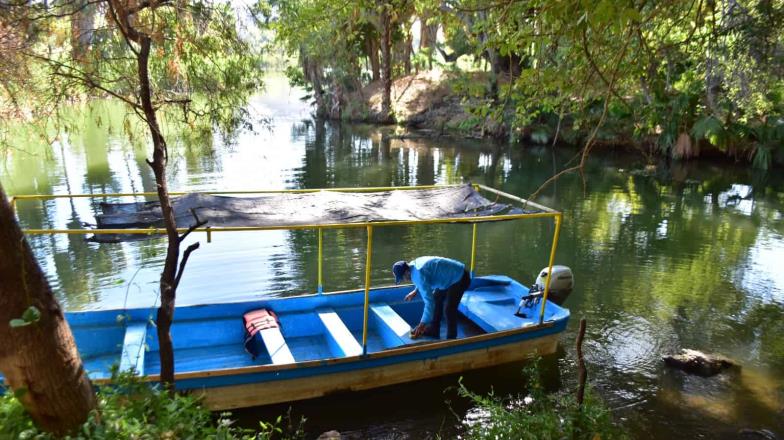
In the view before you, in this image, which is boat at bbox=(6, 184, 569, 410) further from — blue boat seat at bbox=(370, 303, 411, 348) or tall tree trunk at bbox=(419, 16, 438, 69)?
tall tree trunk at bbox=(419, 16, 438, 69)

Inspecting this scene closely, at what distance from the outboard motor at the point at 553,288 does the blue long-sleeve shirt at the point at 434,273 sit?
1.48 m

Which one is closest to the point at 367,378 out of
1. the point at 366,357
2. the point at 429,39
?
the point at 366,357

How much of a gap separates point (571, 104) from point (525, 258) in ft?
16.4

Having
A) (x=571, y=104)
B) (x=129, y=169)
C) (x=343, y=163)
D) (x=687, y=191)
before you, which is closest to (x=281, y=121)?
(x=343, y=163)

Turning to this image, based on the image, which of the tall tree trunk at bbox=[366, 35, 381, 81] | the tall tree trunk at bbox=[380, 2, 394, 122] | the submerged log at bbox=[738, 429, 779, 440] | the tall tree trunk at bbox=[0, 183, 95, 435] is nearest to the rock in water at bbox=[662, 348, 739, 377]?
the submerged log at bbox=[738, 429, 779, 440]

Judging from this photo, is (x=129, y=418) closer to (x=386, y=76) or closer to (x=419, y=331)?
(x=419, y=331)

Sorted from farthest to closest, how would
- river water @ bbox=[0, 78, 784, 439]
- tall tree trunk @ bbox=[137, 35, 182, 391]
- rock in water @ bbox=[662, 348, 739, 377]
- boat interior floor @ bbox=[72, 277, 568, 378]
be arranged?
1. rock in water @ bbox=[662, 348, 739, 377]
2. river water @ bbox=[0, 78, 784, 439]
3. boat interior floor @ bbox=[72, 277, 568, 378]
4. tall tree trunk @ bbox=[137, 35, 182, 391]

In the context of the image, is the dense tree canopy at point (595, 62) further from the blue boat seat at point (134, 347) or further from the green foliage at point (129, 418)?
the blue boat seat at point (134, 347)

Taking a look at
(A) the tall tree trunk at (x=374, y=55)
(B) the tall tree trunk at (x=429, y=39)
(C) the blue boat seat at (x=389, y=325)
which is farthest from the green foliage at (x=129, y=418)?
(A) the tall tree trunk at (x=374, y=55)

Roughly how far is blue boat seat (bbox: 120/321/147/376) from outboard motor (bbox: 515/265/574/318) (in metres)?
5.12

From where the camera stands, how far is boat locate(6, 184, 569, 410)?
6414mm

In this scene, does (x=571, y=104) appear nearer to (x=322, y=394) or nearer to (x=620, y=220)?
(x=322, y=394)

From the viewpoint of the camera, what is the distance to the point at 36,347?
9.87ft

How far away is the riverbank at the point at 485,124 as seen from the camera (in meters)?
23.7
